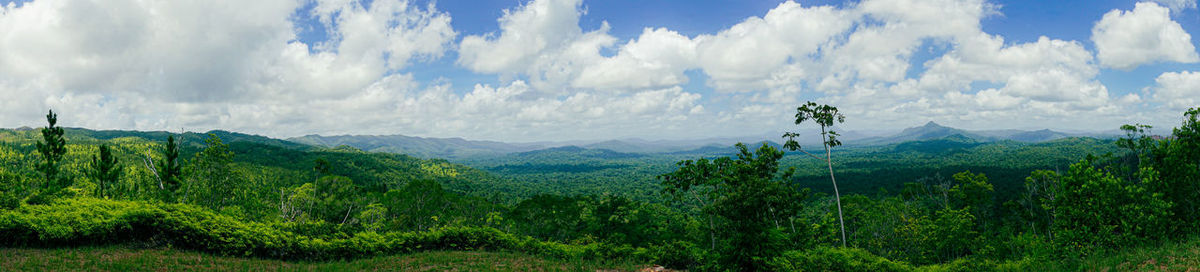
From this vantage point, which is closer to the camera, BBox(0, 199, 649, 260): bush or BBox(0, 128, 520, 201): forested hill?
BBox(0, 199, 649, 260): bush

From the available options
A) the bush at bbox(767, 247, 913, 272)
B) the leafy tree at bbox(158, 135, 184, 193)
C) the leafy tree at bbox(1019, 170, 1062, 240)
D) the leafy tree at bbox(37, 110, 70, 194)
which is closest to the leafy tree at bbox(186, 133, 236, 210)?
the leafy tree at bbox(158, 135, 184, 193)

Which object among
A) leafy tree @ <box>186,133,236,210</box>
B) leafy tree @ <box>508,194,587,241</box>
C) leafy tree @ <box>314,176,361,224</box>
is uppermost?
leafy tree @ <box>186,133,236,210</box>

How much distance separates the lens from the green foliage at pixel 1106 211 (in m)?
12.7

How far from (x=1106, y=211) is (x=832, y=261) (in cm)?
879

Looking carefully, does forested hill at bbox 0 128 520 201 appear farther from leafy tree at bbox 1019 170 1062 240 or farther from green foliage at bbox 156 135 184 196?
leafy tree at bbox 1019 170 1062 240

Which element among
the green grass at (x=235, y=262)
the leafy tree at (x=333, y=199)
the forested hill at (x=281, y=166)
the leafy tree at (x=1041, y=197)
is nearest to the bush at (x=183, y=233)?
the green grass at (x=235, y=262)

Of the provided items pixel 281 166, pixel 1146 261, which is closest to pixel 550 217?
pixel 1146 261

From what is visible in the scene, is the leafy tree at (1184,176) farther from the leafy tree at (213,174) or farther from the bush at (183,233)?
the leafy tree at (213,174)

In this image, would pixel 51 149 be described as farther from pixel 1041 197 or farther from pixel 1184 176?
pixel 1041 197

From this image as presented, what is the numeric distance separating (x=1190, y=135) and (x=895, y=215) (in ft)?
74.3

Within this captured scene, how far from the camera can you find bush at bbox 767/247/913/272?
1143 centimetres

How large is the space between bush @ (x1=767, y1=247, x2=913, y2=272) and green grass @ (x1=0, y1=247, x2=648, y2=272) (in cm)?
437

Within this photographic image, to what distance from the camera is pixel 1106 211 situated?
1324cm

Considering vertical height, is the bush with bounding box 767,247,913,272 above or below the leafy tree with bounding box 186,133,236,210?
below
